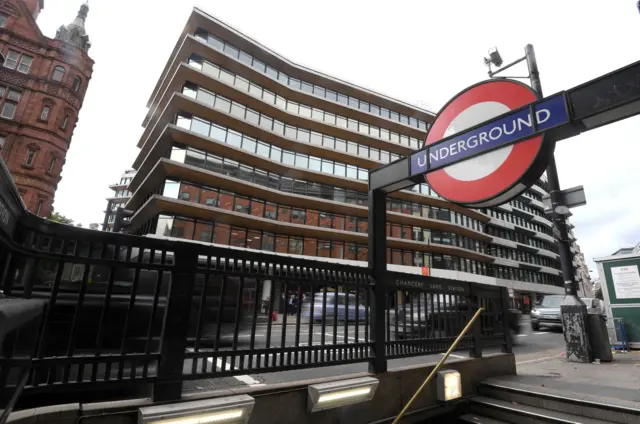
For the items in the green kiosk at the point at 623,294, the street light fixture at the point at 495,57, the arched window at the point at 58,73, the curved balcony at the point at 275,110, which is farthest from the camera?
the arched window at the point at 58,73

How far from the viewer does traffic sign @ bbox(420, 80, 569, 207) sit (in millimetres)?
3393

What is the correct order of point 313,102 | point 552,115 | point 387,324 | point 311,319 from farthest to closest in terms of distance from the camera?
point 313,102, point 387,324, point 311,319, point 552,115

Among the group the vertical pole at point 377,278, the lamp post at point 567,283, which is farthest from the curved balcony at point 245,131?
the vertical pole at point 377,278

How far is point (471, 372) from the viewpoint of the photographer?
4.92 meters

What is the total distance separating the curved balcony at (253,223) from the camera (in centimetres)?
2258

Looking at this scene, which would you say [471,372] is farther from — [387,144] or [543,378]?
[387,144]

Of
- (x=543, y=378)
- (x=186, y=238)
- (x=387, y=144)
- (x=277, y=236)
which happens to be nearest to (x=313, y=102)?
(x=387, y=144)

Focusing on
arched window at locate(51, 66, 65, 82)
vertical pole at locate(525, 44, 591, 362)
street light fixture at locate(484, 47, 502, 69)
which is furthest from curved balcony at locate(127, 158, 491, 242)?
vertical pole at locate(525, 44, 591, 362)

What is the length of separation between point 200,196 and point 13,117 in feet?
59.2

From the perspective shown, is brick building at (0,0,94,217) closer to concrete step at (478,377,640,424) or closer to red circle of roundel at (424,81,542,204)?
red circle of roundel at (424,81,542,204)

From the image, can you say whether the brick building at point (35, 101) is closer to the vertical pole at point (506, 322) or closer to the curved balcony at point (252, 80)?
the curved balcony at point (252, 80)

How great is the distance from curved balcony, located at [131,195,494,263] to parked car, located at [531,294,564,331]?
1015 centimetres

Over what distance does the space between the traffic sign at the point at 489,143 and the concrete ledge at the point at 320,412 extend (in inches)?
97.3

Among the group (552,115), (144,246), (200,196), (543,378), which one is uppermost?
(200,196)
